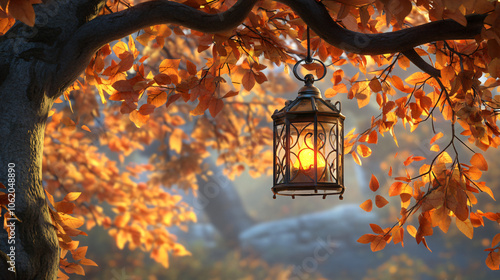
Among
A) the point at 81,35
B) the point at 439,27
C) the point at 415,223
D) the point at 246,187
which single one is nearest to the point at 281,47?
the point at 439,27

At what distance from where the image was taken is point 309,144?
5.86 ft

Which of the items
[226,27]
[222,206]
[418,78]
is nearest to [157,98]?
[226,27]

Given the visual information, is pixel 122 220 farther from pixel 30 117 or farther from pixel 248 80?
pixel 30 117

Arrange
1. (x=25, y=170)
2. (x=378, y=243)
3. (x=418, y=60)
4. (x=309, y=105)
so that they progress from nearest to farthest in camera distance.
Result: (x=25, y=170) < (x=418, y=60) < (x=309, y=105) < (x=378, y=243)

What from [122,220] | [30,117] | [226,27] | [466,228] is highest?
[226,27]

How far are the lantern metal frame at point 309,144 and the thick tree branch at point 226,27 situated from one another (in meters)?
0.28

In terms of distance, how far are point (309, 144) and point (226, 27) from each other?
614mm

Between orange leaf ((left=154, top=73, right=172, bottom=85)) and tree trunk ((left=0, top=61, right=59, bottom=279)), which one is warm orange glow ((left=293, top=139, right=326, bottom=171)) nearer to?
orange leaf ((left=154, top=73, right=172, bottom=85))

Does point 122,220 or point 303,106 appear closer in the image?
point 303,106

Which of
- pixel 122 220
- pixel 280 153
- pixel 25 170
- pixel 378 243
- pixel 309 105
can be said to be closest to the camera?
pixel 25 170

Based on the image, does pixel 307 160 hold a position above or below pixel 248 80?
below

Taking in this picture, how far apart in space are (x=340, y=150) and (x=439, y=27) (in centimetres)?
65

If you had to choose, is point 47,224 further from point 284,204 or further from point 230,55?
point 284,204

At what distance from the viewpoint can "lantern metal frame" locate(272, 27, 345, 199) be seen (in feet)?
5.63
